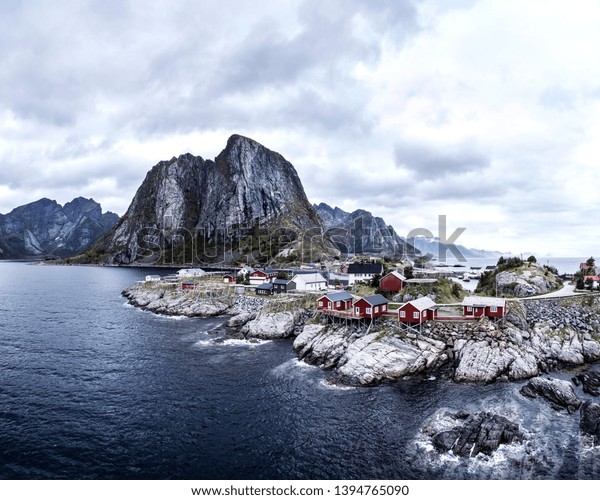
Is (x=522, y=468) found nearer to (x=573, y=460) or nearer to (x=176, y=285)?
(x=573, y=460)

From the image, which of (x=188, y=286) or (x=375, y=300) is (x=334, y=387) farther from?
(x=188, y=286)

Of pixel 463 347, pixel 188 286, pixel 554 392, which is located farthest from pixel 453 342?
pixel 188 286

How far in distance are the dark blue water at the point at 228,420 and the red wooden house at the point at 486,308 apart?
15.4 meters

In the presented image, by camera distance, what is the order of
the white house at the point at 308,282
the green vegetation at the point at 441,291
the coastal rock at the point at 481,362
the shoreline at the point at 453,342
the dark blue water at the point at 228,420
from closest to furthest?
the dark blue water at the point at 228,420
the coastal rock at the point at 481,362
the shoreline at the point at 453,342
the green vegetation at the point at 441,291
the white house at the point at 308,282

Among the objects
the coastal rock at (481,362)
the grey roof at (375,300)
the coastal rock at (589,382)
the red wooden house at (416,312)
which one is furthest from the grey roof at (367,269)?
the coastal rock at (589,382)

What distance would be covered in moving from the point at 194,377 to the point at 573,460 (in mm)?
40323

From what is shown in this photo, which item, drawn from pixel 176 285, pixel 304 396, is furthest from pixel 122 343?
pixel 176 285

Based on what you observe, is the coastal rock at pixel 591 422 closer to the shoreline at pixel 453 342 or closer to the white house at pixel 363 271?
the shoreline at pixel 453 342

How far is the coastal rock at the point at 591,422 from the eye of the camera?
3149 centimetres

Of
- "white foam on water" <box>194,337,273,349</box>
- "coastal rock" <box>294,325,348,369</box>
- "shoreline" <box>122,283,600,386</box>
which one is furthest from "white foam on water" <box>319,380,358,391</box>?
"white foam on water" <box>194,337,273,349</box>

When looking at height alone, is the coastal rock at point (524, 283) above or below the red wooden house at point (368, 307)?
above

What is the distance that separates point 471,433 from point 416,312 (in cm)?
2498

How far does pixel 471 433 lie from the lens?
1245 inches

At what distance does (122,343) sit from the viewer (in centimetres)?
6456
